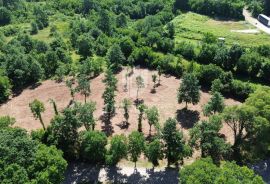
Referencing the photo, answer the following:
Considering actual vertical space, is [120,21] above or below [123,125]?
above

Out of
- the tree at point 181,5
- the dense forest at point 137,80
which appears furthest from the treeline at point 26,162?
the tree at point 181,5

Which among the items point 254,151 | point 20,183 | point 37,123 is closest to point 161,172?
point 254,151

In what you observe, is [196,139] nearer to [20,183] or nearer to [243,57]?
[20,183]

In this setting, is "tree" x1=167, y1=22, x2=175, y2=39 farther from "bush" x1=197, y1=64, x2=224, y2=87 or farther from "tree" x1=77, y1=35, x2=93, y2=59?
"bush" x1=197, y1=64, x2=224, y2=87

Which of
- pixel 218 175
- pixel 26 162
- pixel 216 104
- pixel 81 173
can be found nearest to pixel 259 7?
pixel 216 104

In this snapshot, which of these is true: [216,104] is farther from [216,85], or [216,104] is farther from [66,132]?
[66,132]

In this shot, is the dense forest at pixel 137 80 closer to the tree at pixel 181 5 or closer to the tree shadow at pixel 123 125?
the tree at pixel 181 5

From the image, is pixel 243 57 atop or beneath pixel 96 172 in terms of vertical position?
atop
